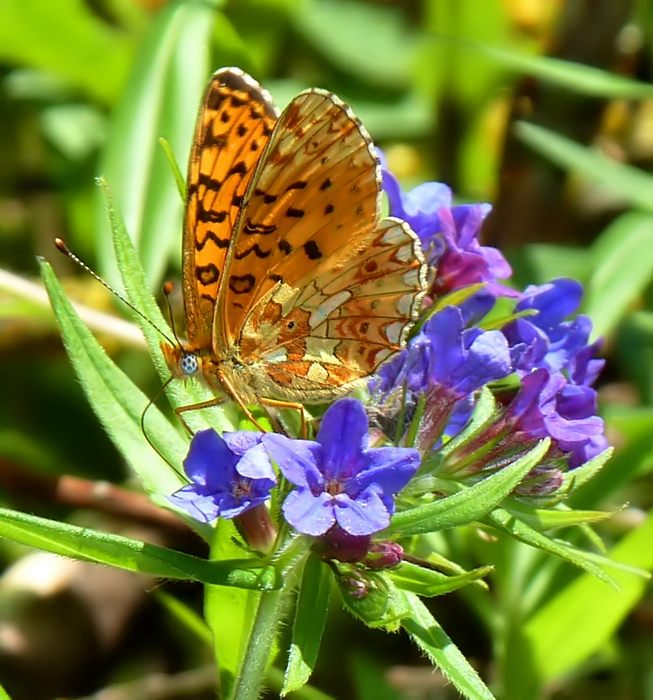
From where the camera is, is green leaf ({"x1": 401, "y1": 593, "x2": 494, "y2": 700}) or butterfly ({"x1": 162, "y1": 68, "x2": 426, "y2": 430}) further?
butterfly ({"x1": 162, "y1": 68, "x2": 426, "y2": 430})

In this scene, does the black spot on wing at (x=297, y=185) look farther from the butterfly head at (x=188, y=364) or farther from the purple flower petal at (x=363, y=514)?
the purple flower petal at (x=363, y=514)

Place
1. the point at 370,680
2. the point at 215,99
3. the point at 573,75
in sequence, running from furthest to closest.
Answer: the point at 573,75 → the point at 370,680 → the point at 215,99

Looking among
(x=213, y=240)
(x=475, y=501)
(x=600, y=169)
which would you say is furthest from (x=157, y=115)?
(x=475, y=501)

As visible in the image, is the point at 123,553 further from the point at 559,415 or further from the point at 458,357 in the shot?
the point at 559,415

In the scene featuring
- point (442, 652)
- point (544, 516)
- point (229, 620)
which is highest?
point (544, 516)

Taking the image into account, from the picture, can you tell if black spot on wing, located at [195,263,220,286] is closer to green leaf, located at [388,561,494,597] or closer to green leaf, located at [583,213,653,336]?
green leaf, located at [388,561,494,597]

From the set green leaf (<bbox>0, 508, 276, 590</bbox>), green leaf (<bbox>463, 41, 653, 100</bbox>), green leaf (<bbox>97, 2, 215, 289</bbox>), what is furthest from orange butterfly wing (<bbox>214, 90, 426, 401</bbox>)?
green leaf (<bbox>463, 41, 653, 100</bbox>)

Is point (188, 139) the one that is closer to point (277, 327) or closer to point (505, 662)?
point (277, 327)
